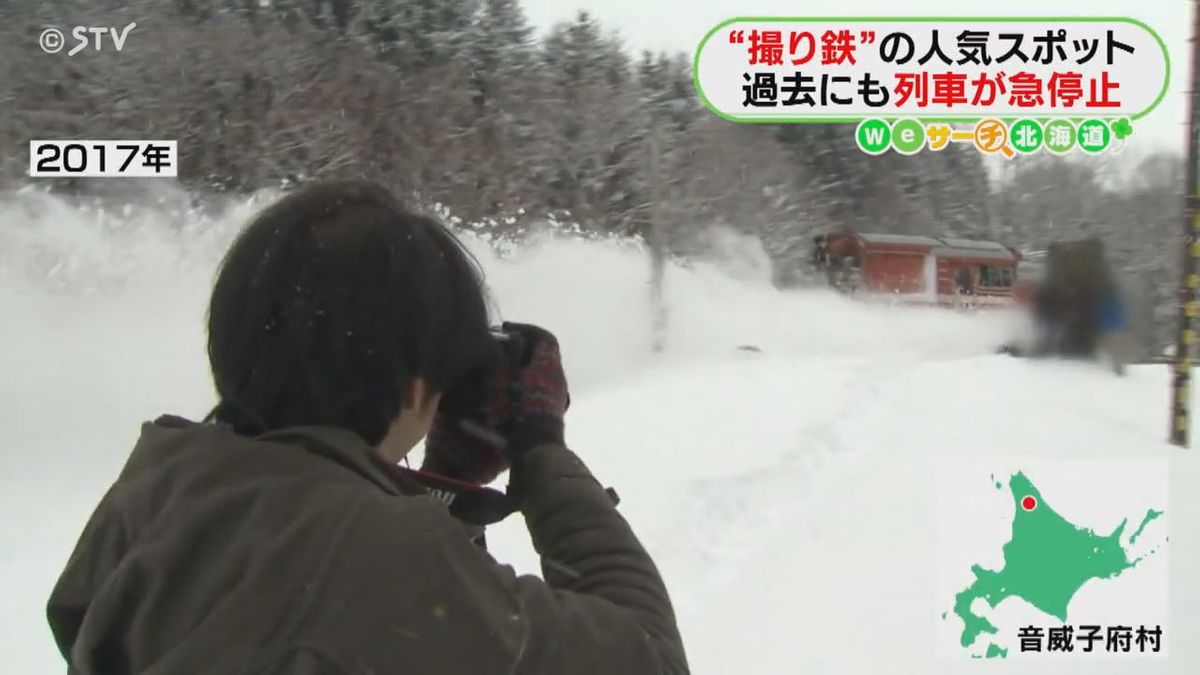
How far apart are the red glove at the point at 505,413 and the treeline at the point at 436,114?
3.55 feet

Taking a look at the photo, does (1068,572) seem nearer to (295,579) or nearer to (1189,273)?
(1189,273)

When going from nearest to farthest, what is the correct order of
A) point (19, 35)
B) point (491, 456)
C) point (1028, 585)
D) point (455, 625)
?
point (455, 625) < point (491, 456) < point (1028, 585) < point (19, 35)

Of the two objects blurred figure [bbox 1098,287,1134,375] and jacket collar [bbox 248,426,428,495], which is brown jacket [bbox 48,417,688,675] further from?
blurred figure [bbox 1098,287,1134,375]

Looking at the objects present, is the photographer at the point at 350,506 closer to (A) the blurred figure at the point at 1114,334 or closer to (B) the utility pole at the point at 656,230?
(B) the utility pole at the point at 656,230

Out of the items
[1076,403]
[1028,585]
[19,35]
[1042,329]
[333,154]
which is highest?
[19,35]

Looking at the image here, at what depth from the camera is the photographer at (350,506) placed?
39 centimetres

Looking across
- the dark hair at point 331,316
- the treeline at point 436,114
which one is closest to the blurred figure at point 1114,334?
the treeline at point 436,114

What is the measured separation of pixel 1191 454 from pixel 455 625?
5.19 ft

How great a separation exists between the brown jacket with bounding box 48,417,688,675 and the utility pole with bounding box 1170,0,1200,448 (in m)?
1.48

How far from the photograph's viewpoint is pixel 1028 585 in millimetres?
1509

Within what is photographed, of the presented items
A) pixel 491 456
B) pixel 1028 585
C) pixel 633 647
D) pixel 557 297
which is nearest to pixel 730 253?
pixel 557 297

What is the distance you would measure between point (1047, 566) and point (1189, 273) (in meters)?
0.57

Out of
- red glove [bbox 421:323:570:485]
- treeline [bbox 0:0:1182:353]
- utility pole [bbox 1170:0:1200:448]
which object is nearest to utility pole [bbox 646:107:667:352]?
treeline [bbox 0:0:1182:353]

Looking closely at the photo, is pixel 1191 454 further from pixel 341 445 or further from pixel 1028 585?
pixel 341 445
